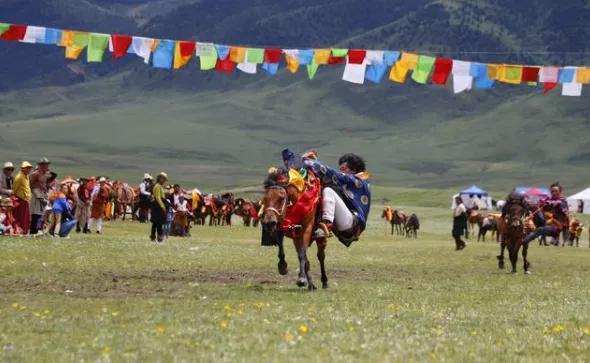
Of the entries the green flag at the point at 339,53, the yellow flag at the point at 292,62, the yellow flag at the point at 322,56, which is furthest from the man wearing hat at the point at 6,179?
the green flag at the point at 339,53

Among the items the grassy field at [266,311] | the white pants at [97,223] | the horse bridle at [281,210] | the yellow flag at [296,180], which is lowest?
the grassy field at [266,311]

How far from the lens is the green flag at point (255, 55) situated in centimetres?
3422

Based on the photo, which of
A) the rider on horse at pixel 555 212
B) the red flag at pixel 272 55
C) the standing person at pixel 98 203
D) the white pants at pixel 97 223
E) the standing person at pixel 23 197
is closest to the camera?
the rider on horse at pixel 555 212

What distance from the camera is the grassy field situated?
1030 centimetres

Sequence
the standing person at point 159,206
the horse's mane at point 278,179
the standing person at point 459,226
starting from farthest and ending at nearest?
the standing person at point 459,226
the standing person at point 159,206
the horse's mane at point 278,179

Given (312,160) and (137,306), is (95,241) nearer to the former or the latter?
(312,160)

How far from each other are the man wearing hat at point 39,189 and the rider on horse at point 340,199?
1223cm

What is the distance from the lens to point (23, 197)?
28031 millimetres

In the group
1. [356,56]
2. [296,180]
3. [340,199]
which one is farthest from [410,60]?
[296,180]

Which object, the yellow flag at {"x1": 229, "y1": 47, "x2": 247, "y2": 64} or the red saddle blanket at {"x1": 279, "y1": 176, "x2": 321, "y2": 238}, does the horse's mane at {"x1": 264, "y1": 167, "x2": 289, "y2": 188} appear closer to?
the red saddle blanket at {"x1": 279, "y1": 176, "x2": 321, "y2": 238}

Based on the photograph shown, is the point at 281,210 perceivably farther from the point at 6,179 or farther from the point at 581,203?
the point at 581,203

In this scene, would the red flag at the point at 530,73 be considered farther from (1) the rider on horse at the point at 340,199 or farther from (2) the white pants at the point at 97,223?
(1) the rider on horse at the point at 340,199

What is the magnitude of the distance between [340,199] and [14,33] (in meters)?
17.0

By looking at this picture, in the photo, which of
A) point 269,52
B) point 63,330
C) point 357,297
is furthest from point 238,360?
point 269,52
